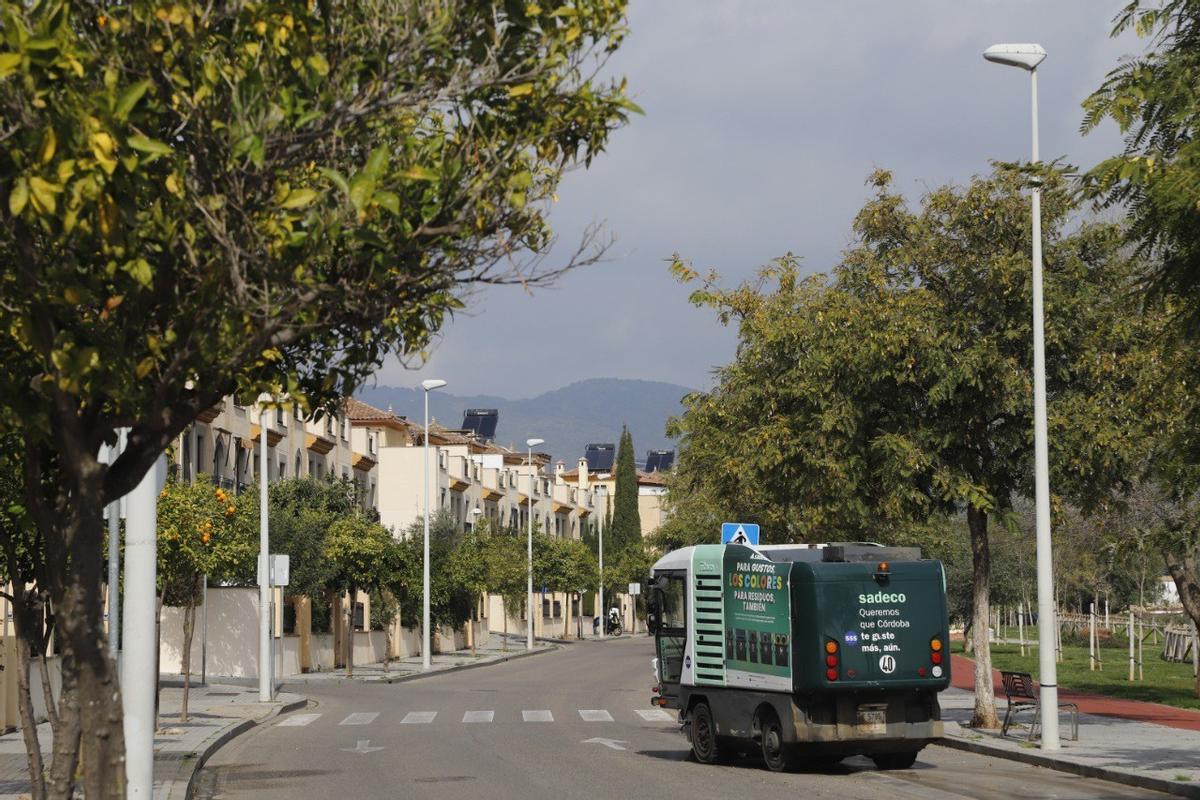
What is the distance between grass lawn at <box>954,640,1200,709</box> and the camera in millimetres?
34750

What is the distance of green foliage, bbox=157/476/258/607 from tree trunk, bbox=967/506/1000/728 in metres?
12.6

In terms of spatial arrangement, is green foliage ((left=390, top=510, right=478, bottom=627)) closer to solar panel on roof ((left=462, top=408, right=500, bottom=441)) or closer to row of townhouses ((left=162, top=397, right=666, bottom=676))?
row of townhouses ((left=162, top=397, right=666, bottom=676))

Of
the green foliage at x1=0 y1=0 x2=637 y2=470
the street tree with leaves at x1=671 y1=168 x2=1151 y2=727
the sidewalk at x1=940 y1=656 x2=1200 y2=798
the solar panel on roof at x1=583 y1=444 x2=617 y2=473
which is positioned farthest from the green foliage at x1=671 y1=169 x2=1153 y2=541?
the solar panel on roof at x1=583 y1=444 x2=617 y2=473

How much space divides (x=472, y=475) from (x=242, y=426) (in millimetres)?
37450

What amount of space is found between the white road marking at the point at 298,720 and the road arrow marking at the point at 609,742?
6550mm

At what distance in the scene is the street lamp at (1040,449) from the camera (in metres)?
21.2

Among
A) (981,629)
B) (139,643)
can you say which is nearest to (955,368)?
(981,629)

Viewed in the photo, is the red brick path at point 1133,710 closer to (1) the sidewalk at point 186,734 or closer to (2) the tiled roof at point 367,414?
(1) the sidewalk at point 186,734

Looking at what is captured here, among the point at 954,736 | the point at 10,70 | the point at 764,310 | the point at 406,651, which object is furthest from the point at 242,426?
the point at 10,70

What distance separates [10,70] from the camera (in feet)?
20.2

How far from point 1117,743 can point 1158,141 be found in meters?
12.5

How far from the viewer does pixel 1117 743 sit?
22328 millimetres

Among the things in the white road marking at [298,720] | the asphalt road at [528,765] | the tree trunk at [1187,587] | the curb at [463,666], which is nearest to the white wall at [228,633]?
the curb at [463,666]

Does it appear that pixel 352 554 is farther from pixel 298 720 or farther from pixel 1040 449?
pixel 1040 449
